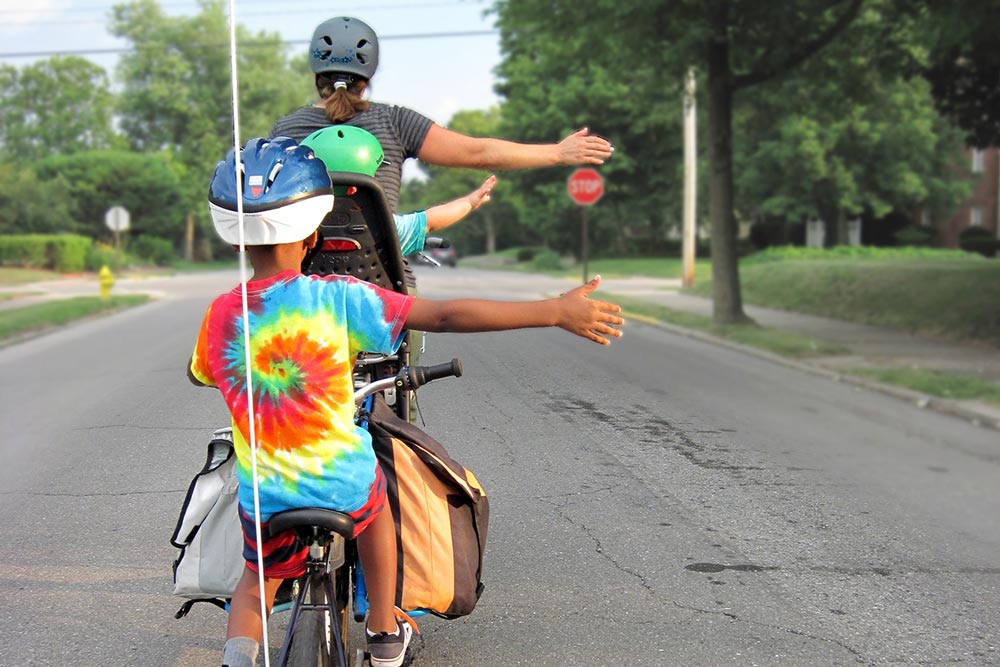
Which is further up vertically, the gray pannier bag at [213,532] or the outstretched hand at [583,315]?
the outstretched hand at [583,315]

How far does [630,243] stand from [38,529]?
54746 mm

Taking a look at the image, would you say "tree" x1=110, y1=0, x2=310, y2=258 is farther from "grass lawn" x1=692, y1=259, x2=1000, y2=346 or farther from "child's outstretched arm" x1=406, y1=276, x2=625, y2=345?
"child's outstretched arm" x1=406, y1=276, x2=625, y2=345

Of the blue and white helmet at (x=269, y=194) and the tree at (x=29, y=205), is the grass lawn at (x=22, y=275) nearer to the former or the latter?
the tree at (x=29, y=205)

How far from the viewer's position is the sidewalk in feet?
36.0

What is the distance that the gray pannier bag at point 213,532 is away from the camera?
3.26 m

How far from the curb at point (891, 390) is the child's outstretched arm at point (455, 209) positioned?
7.24 m

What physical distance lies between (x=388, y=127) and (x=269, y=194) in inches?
48.7

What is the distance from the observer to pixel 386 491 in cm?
337

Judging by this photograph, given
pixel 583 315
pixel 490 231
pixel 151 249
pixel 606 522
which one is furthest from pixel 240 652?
pixel 490 231

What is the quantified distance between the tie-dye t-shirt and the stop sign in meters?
22.6

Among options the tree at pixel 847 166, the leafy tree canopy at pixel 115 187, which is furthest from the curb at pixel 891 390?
the leafy tree canopy at pixel 115 187

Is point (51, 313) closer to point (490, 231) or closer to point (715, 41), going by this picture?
point (715, 41)

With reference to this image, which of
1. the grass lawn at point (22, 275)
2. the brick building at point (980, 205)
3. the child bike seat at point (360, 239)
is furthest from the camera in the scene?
the brick building at point (980, 205)

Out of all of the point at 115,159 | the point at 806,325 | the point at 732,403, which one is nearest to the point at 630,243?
the point at 115,159
